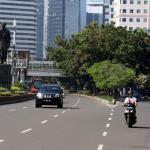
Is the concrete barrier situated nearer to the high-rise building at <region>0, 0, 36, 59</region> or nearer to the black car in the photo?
the black car

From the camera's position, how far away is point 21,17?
15262cm

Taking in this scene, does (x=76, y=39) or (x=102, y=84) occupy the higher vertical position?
(x=76, y=39)

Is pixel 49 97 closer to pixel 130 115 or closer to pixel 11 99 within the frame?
pixel 11 99

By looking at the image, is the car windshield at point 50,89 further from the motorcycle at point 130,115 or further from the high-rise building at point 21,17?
the high-rise building at point 21,17

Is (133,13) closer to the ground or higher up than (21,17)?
higher up

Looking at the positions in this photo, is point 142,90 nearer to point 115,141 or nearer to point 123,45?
point 123,45

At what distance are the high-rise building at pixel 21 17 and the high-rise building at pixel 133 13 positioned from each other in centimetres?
3239

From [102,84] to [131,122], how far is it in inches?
2260

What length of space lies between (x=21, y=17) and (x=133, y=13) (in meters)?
43.6

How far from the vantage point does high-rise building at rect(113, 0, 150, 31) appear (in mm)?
182625

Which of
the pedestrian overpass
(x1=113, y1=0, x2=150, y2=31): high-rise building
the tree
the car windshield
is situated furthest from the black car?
(x1=113, y1=0, x2=150, y2=31): high-rise building

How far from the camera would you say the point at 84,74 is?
104312 millimetres

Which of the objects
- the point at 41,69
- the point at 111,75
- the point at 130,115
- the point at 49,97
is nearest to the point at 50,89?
the point at 49,97

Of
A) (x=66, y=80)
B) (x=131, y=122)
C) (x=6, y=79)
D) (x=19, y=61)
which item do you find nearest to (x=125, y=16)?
(x=66, y=80)
